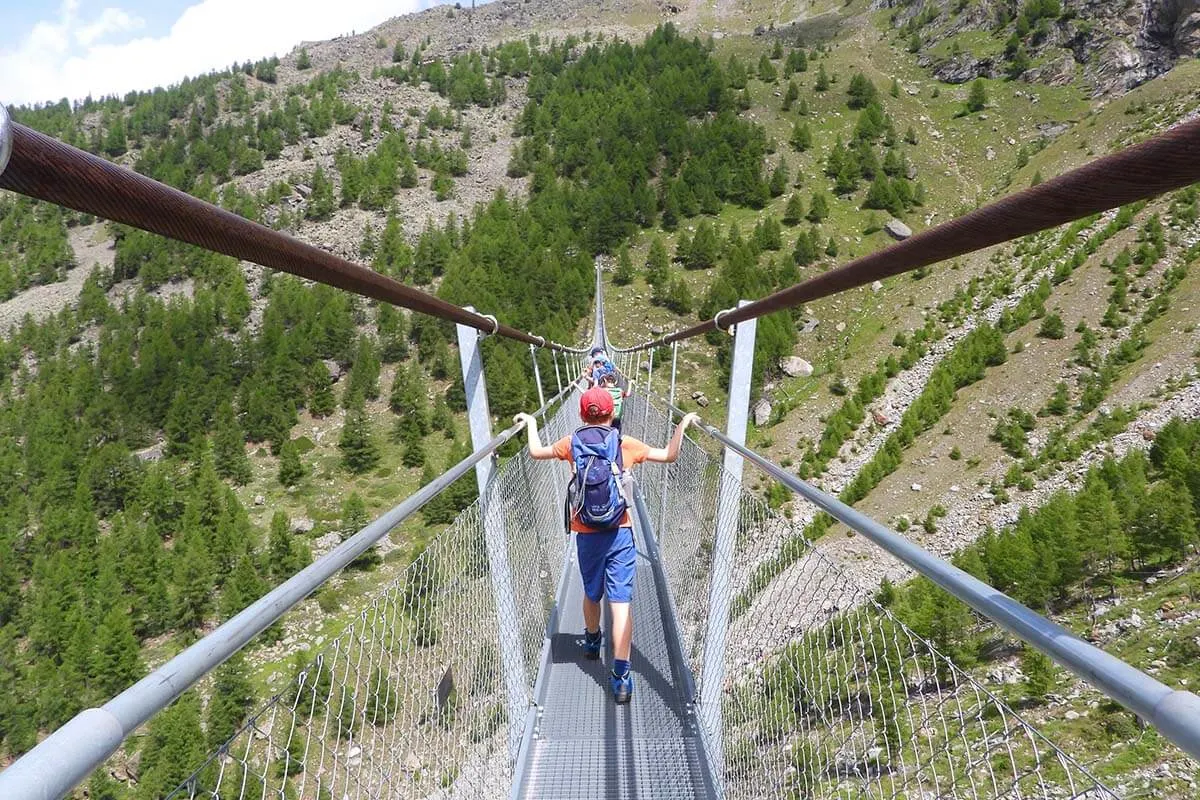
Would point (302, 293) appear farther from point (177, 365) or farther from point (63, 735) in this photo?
point (63, 735)

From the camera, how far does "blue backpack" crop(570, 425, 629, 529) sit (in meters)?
2.39

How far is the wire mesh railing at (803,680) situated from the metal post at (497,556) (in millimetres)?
629

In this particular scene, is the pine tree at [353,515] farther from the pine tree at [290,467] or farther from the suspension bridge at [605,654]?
the suspension bridge at [605,654]

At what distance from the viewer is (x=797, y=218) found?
121ft

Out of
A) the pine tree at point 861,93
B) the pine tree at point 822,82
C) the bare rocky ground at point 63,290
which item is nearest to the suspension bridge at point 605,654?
the pine tree at point 861,93

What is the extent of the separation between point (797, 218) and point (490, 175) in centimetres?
2698

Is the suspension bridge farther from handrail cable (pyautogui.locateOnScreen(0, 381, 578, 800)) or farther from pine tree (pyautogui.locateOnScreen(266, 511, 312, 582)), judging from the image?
pine tree (pyautogui.locateOnScreen(266, 511, 312, 582))

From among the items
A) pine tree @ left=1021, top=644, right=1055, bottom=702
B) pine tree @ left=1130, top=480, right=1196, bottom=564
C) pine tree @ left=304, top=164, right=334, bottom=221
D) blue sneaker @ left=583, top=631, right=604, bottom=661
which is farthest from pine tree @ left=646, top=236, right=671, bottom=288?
blue sneaker @ left=583, top=631, right=604, bottom=661

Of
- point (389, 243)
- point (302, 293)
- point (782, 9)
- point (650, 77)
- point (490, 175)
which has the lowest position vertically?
point (302, 293)

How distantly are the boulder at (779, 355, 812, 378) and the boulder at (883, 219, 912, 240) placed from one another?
9.48 metres

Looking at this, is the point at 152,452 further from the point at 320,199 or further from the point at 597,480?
the point at 597,480

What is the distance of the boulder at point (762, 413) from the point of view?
24.3 m

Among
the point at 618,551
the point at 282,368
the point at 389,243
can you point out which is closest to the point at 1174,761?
the point at 618,551

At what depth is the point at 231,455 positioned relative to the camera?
35906 millimetres
